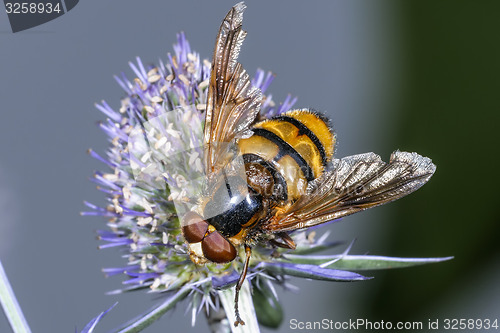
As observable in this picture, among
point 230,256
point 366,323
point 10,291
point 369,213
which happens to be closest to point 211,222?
point 230,256

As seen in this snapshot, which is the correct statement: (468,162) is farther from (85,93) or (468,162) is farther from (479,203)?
(85,93)

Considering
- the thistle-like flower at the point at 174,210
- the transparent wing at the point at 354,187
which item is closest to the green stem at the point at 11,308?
the thistle-like flower at the point at 174,210

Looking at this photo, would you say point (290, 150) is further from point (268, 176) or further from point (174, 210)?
point (174, 210)

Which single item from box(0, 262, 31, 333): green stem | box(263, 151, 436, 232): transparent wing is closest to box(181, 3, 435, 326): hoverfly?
box(263, 151, 436, 232): transparent wing

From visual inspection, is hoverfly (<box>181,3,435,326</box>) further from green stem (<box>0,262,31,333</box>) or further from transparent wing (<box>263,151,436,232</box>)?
green stem (<box>0,262,31,333</box>)

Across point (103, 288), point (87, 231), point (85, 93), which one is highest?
point (85, 93)

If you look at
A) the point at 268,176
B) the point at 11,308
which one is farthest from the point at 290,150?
the point at 11,308
